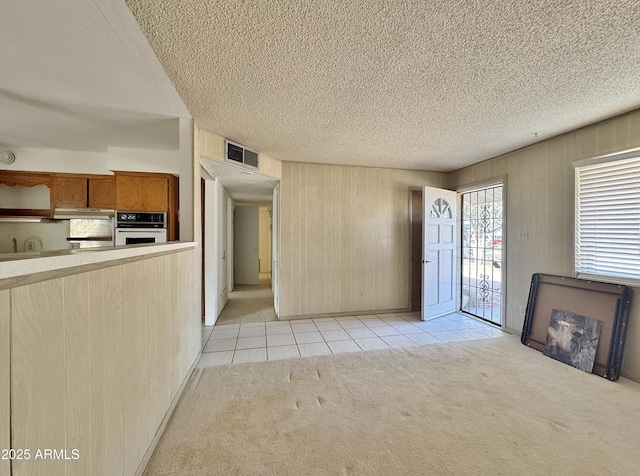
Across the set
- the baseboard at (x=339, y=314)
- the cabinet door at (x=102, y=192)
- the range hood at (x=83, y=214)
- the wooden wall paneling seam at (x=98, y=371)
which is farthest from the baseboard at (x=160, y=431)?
the cabinet door at (x=102, y=192)

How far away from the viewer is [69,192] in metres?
3.50

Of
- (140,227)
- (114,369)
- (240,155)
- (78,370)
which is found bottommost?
(114,369)

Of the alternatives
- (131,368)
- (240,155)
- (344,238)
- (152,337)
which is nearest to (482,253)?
(344,238)

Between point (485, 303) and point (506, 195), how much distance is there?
1.85 metres

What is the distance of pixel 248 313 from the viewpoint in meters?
4.25

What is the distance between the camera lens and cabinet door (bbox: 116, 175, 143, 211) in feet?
11.2

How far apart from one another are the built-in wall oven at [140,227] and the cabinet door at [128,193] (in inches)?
4.1

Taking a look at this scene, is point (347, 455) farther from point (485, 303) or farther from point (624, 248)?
point (485, 303)

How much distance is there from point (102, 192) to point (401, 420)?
→ 4645 mm

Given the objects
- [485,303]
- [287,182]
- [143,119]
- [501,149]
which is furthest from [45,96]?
[485,303]

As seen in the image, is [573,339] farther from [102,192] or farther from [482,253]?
[102,192]

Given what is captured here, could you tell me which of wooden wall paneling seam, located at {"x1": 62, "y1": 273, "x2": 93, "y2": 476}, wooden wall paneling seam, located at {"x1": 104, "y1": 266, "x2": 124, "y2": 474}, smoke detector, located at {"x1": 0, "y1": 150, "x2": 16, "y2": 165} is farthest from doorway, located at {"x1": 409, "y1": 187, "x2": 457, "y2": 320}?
smoke detector, located at {"x1": 0, "y1": 150, "x2": 16, "y2": 165}

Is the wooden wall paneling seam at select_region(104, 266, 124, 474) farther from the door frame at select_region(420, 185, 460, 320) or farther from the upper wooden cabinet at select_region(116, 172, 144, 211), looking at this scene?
the door frame at select_region(420, 185, 460, 320)

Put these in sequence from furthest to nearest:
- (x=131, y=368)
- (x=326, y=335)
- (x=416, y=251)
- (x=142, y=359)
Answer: (x=416, y=251)
(x=326, y=335)
(x=142, y=359)
(x=131, y=368)
